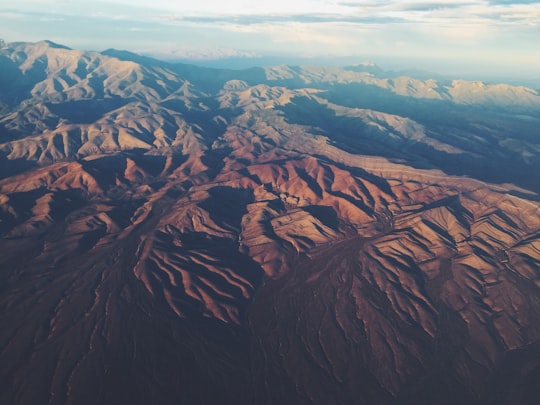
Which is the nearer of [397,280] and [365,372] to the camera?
[365,372]

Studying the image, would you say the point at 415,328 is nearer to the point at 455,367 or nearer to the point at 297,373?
the point at 455,367

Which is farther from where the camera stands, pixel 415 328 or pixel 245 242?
pixel 245 242

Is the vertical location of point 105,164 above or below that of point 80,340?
below

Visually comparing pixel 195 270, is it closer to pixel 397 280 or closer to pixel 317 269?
pixel 317 269

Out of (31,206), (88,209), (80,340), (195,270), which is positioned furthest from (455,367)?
(31,206)

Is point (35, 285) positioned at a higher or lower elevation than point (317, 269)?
higher

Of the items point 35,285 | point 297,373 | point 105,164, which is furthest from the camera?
point 105,164

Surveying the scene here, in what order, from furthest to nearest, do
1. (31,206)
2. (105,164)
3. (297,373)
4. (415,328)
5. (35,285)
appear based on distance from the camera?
(105,164) → (31,206) → (35,285) → (415,328) → (297,373)

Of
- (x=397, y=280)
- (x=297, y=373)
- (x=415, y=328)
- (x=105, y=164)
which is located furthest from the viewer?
(x=105, y=164)

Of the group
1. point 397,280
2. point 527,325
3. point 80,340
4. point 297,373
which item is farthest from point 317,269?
point 80,340
